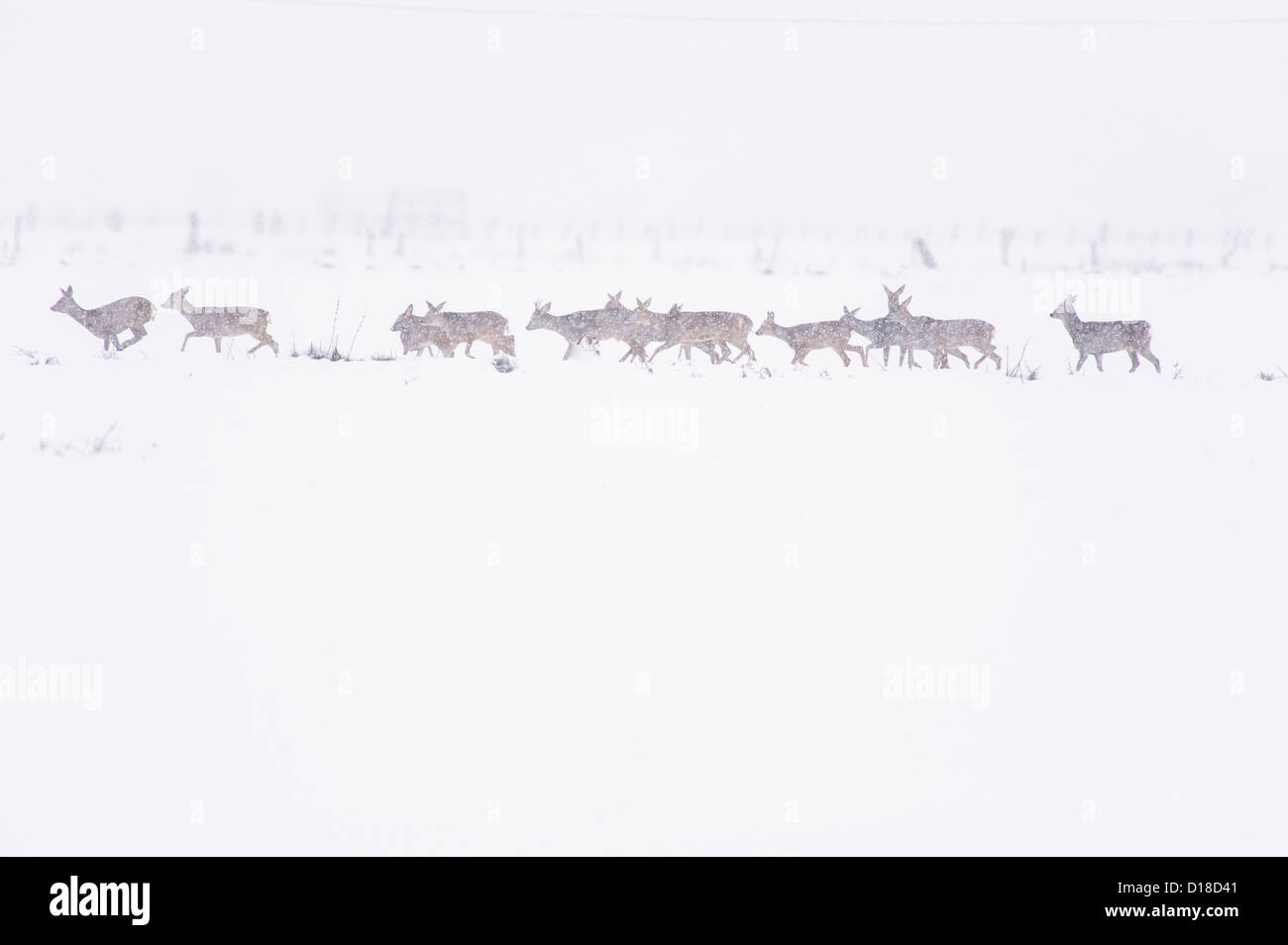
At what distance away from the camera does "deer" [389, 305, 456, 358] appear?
41.4 ft

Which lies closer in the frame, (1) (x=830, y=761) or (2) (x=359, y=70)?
(1) (x=830, y=761)

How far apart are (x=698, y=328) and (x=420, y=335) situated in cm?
337

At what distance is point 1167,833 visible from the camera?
200 inches

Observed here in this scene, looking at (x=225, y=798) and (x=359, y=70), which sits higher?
(x=359, y=70)

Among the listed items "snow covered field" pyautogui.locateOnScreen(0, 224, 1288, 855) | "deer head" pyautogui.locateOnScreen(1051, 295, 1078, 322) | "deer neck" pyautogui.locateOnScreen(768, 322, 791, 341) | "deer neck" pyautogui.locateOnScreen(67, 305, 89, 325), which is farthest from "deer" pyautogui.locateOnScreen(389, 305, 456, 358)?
"deer head" pyautogui.locateOnScreen(1051, 295, 1078, 322)

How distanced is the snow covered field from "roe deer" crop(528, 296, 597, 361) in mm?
3245

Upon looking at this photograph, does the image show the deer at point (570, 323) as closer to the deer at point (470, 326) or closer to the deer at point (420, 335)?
the deer at point (470, 326)

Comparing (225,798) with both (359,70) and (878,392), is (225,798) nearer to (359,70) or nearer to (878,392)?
(878,392)

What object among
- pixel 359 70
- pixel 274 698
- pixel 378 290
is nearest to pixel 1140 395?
pixel 274 698

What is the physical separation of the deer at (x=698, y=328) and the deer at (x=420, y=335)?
231 centimetres

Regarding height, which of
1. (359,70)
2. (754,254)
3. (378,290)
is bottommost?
(378,290)
